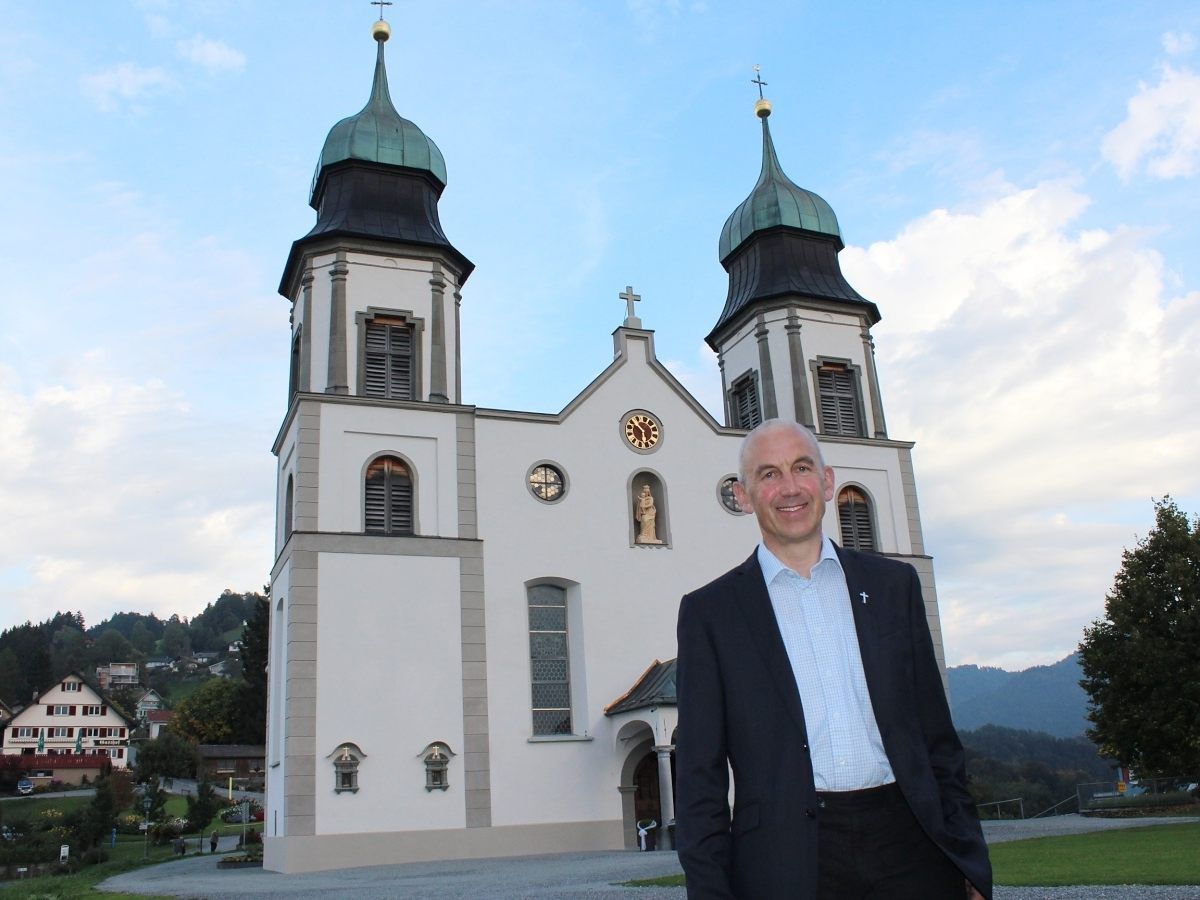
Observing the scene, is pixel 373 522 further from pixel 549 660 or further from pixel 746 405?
pixel 746 405

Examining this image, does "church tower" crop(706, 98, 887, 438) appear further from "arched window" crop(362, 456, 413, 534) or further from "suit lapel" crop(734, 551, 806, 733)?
"suit lapel" crop(734, 551, 806, 733)

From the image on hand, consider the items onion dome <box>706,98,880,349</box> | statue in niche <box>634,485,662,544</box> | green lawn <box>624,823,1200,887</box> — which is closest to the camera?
green lawn <box>624,823,1200,887</box>

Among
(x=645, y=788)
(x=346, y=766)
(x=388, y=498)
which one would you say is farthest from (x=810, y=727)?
(x=645, y=788)

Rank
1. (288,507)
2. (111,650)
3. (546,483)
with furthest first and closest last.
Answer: (111,650)
(546,483)
(288,507)

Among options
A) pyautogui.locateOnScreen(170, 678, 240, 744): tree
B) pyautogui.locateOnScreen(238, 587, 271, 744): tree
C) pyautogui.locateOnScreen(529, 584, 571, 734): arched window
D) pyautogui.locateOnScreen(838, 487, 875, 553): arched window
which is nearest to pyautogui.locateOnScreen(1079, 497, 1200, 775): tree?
pyautogui.locateOnScreen(838, 487, 875, 553): arched window

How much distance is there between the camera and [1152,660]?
24.2 meters

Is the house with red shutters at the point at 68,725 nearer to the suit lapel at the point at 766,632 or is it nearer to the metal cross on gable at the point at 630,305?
the metal cross on gable at the point at 630,305

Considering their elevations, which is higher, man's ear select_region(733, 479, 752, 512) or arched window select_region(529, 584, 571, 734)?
arched window select_region(529, 584, 571, 734)

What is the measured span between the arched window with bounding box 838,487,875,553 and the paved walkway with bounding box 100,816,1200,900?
24.1 ft

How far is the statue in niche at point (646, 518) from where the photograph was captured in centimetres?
2438

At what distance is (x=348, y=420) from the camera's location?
73.4 ft

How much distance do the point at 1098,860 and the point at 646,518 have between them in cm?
1323

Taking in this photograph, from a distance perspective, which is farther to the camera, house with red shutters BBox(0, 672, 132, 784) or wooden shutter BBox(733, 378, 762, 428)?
house with red shutters BBox(0, 672, 132, 784)

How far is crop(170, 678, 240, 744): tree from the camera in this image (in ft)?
258
